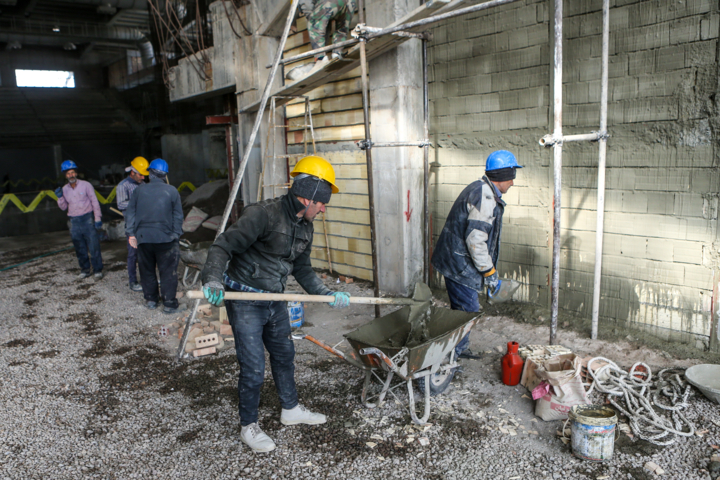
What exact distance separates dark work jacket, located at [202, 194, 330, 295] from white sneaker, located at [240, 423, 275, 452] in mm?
995

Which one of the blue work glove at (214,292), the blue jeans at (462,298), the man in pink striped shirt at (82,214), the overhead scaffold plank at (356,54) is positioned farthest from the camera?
the man in pink striped shirt at (82,214)

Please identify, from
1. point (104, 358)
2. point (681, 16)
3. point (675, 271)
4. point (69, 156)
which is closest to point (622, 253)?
point (675, 271)

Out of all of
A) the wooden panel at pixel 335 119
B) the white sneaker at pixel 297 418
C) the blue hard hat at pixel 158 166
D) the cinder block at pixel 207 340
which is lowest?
the white sneaker at pixel 297 418

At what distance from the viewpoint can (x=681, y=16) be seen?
14.0ft

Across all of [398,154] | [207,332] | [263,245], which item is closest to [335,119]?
[398,154]

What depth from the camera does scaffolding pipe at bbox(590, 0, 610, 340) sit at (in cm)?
428

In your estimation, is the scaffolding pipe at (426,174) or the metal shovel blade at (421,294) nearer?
the metal shovel blade at (421,294)

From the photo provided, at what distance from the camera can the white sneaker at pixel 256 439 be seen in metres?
3.42

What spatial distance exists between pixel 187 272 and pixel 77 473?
4907 mm

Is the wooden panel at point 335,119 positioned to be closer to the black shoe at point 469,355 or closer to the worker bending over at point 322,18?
the worker bending over at point 322,18

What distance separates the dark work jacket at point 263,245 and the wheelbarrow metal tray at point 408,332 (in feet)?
2.43

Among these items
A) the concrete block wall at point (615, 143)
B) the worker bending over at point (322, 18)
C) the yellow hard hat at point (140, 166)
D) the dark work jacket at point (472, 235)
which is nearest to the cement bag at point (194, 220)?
the yellow hard hat at point (140, 166)

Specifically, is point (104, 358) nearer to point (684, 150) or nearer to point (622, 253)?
point (622, 253)

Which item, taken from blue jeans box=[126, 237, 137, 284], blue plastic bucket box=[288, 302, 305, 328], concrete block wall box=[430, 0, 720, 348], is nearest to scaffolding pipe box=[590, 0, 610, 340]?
concrete block wall box=[430, 0, 720, 348]
